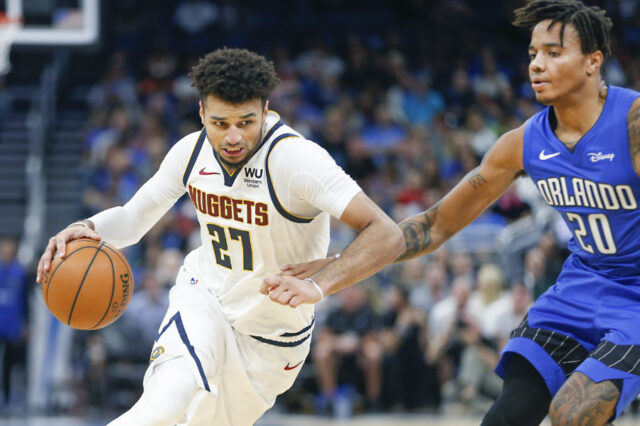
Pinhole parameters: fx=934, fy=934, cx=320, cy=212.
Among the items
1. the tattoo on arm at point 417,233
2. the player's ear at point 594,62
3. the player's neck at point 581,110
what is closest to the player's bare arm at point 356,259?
the tattoo on arm at point 417,233

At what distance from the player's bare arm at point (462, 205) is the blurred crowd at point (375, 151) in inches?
195

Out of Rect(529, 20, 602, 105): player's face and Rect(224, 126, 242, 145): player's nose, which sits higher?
Rect(529, 20, 602, 105): player's face

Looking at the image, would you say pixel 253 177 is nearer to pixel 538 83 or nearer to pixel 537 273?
pixel 538 83

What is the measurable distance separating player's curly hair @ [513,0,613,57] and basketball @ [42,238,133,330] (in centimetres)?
240

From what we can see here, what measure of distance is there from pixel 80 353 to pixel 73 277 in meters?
7.15

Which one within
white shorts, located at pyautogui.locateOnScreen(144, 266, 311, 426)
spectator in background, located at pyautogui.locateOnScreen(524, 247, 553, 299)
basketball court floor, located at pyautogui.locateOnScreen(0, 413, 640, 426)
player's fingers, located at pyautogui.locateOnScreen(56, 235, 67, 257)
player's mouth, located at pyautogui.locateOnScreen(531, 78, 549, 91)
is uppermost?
player's mouth, located at pyautogui.locateOnScreen(531, 78, 549, 91)

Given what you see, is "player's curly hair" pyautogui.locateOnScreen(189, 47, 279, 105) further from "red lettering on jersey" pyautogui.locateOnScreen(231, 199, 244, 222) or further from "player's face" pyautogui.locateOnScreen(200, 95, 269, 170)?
"red lettering on jersey" pyautogui.locateOnScreen(231, 199, 244, 222)

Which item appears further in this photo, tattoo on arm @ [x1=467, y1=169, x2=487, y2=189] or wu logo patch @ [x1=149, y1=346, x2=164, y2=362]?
tattoo on arm @ [x1=467, y1=169, x2=487, y2=189]

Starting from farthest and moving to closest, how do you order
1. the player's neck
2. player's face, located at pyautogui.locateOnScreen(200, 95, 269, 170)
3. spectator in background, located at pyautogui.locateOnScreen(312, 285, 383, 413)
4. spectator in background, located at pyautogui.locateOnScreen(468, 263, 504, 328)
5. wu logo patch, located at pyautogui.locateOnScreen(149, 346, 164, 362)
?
spectator in background, located at pyautogui.locateOnScreen(312, 285, 383, 413) < spectator in background, located at pyautogui.locateOnScreen(468, 263, 504, 328) < wu logo patch, located at pyautogui.locateOnScreen(149, 346, 164, 362) < player's face, located at pyautogui.locateOnScreen(200, 95, 269, 170) < the player's neck

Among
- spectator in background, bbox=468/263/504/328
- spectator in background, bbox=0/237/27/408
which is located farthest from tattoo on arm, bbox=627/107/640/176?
spectator in background, bbox=0/237/27/408

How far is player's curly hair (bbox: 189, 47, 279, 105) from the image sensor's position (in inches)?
170

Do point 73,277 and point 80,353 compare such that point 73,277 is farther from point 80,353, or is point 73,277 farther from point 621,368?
point 80,353

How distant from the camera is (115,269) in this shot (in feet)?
15.5

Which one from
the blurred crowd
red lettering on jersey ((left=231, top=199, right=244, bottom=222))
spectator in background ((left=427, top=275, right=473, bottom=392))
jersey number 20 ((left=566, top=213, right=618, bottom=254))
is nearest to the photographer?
jersey number 20 ((left=566, top=213, right=618, bottom=254))
